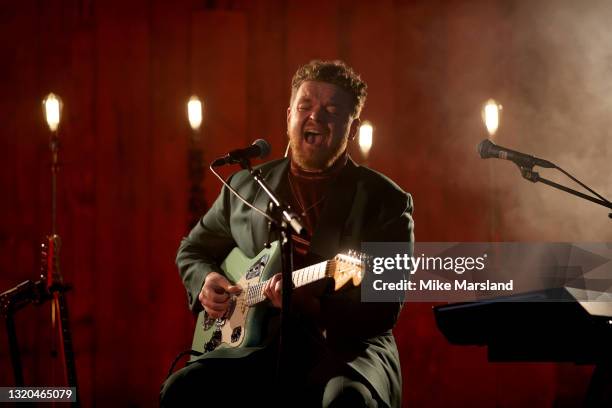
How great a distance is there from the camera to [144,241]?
14.9 ft

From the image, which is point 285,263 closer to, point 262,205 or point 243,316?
point 243,316

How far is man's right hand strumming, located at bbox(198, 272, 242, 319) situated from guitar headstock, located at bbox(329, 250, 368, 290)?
1.81ft

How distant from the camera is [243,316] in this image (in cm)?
268

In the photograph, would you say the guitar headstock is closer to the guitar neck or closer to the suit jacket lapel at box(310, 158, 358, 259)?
the guitar neck

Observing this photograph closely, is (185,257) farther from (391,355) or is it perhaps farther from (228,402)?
(391,355)

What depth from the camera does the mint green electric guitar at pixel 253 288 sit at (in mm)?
2334

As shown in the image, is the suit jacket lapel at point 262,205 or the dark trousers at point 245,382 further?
the suit jacket lapel at point 262,205

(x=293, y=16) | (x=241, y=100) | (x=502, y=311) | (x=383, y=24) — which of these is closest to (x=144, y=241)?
(x=241, y=100)

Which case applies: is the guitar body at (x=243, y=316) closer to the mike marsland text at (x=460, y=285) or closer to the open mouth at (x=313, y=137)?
the open mouth at (x=313, y=137)

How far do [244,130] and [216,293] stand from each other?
199 cm

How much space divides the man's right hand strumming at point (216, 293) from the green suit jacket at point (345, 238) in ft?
0.21

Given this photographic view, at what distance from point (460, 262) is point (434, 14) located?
1666 mm

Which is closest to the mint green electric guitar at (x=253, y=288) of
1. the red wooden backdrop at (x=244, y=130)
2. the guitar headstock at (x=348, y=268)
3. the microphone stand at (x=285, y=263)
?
the guitar headstock at (x=348, y=268)

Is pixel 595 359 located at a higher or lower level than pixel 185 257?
lower
